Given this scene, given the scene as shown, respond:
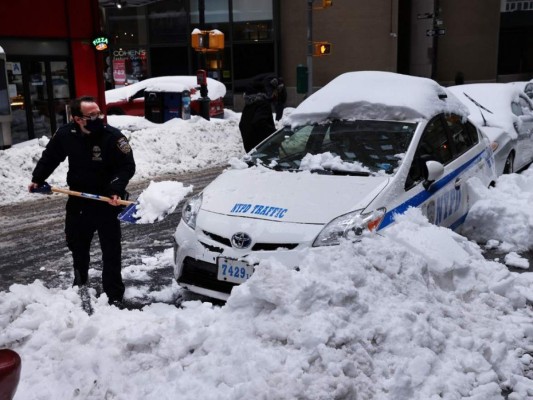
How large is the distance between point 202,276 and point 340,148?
70.7 inches

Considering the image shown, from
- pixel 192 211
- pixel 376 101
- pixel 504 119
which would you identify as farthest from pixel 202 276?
pixel 504 119

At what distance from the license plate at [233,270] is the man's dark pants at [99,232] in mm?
976

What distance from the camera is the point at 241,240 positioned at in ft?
14.4

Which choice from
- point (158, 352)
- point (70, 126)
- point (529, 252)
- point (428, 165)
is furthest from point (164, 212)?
point (529, 252)

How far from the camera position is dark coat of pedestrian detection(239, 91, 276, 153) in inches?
307

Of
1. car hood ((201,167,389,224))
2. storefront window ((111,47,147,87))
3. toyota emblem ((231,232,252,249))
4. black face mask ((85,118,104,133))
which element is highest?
storefront window ((111,47,147,87))

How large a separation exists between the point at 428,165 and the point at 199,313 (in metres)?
2.42

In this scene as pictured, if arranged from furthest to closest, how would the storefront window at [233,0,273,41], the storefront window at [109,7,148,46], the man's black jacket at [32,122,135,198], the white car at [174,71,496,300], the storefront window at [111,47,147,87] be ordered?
the storefront window at [111,47,147,87]
the storefront window at [109,7,148,46]
the storefront window at [233,0,273,41]
the man's black jacket at [32,122,135,198]
the white car at [174,71,496,300]

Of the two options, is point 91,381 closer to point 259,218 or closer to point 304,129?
point 259,218

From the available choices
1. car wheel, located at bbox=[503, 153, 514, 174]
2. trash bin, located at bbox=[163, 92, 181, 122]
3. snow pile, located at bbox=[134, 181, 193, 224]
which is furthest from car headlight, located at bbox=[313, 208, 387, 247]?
trash bin, located at bbox=[163, 92, 181, 122]

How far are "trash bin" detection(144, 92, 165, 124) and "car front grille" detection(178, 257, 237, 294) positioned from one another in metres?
13.4

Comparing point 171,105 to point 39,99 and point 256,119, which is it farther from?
point 256,119

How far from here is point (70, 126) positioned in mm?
4879

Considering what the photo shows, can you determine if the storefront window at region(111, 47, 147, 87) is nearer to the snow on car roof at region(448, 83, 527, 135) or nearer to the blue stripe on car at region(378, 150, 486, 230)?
the snow on car roof at region(448, 83, 527, 135)
